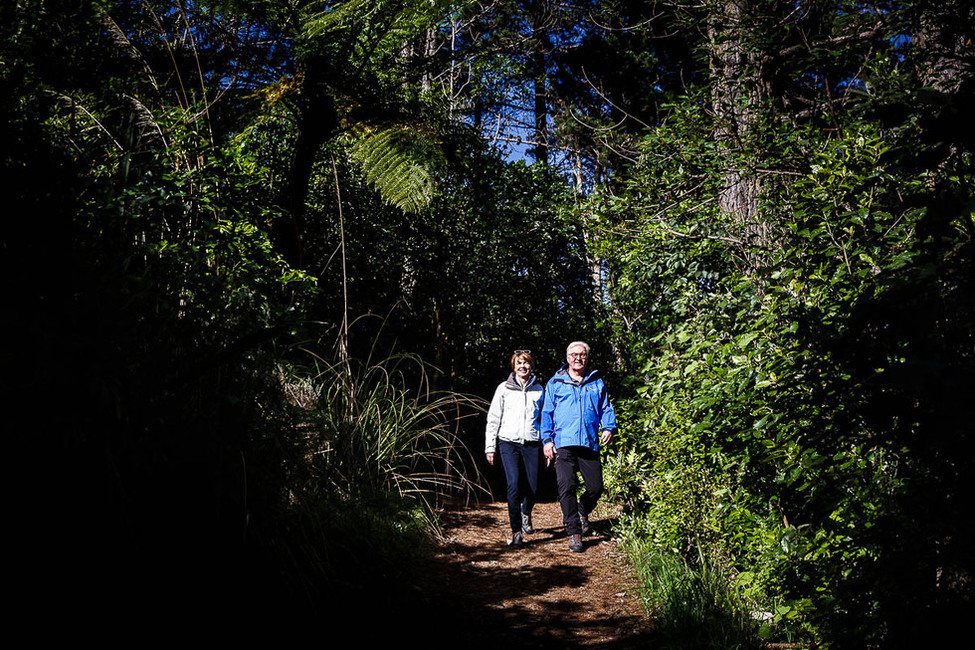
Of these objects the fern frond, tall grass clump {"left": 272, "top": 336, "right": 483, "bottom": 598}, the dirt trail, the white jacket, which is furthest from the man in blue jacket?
the fern frond

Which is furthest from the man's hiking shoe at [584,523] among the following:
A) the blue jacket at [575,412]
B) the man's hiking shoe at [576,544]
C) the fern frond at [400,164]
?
the fern frond at [400,164]

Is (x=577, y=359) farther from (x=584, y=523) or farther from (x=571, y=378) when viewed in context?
(x=584, y=523)

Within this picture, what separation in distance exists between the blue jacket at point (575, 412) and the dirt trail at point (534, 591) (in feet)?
3.16

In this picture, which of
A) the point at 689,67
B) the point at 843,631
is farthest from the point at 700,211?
the point at 689,67

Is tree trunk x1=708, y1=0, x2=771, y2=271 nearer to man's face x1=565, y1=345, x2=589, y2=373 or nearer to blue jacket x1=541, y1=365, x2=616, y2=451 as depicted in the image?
man's face x1=565, y1=345, x2=589, y2=373

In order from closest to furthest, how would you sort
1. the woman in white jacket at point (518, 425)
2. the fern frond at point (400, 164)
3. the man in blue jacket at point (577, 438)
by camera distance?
the fern frond at point (400, 164), the man in blue jacket at point (577, 438), the woman in white jacket at point (518, 425)

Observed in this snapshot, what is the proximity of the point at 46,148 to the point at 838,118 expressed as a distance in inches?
171

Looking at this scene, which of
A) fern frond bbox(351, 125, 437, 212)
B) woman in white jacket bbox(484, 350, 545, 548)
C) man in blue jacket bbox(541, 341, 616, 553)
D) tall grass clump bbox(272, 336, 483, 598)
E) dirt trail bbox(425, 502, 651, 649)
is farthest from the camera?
woman in white jacket bbox(484, 350, 545, 548)

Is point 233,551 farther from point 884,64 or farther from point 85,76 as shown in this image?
point 884,64

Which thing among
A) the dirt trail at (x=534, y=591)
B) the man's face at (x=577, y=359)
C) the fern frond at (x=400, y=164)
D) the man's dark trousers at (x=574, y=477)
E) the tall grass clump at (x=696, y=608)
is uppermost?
the fern frond at (x=400, y=164)

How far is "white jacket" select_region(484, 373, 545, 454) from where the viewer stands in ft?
20.0

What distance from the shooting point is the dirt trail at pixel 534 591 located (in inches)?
151

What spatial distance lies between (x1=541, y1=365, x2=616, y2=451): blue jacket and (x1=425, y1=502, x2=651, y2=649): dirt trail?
0.96m

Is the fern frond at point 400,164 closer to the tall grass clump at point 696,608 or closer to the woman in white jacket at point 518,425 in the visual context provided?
the woman in white jacket at point 518,425
